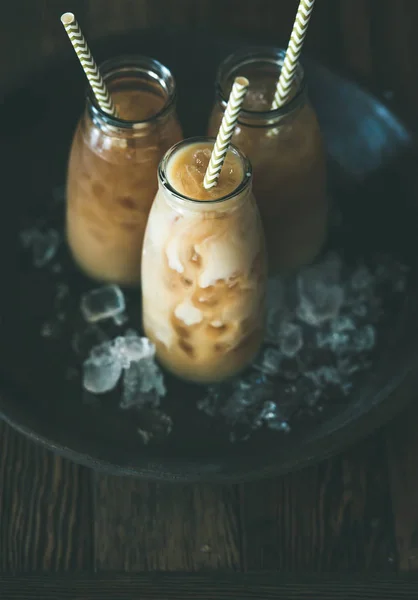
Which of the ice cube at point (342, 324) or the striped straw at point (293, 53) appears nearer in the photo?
the striped straw at point (293, 53)

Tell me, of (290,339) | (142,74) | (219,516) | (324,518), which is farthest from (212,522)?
(142,74)

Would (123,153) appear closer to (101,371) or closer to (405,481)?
(101,371)

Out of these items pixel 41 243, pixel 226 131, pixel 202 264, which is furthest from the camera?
pixel 41 243

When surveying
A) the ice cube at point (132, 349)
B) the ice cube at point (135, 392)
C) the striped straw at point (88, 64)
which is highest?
the striped straw at point (88, 64)

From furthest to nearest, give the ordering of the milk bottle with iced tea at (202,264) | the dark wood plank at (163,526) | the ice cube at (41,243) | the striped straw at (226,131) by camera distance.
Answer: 1. the ice cube at (41,243)
2. the dark wood plank at (163,526)
3. the milk bottle with iced tea at (202,264)
4. the striped straw at (226,131)

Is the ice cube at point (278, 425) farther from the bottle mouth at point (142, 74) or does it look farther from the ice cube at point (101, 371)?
the bottle mouth at point (142, 74)

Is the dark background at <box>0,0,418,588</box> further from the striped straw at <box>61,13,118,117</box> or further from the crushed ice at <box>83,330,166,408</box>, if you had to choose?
the striped straw at <box>61,13,118,117</box>

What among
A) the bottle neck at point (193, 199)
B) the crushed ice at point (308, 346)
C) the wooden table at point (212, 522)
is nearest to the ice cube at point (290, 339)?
the crushed ice at point (308, 346)
